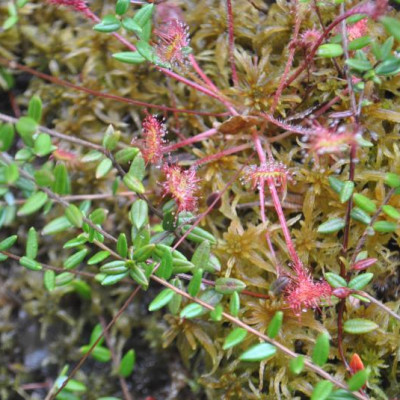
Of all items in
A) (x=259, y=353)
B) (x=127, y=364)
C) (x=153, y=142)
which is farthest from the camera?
(x=127, y=364)

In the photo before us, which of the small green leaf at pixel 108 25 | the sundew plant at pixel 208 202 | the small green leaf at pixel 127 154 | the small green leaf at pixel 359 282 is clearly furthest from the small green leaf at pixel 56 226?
the small green leaf at pixel 359 282

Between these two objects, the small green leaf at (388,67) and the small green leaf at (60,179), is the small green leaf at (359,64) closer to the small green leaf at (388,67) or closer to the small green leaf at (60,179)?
the small green leaf at (388,67)

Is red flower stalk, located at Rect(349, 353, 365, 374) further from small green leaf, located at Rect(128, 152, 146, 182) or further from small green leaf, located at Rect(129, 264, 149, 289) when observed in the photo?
small green leaf, located at Rect(128, 152, 146, 182)

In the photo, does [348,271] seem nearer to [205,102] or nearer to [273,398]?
[273,398]

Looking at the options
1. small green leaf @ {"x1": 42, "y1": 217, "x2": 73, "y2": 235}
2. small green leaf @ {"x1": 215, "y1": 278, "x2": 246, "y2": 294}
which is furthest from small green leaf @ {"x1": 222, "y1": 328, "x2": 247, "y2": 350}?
small green leaf @ {"x1": 42, "y1": 217, "x2": 73, "y2": 235}

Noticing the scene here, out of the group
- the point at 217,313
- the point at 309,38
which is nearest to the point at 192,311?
the point at 217,313

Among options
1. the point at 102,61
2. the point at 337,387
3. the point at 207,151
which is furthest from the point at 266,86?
the point at 337,387

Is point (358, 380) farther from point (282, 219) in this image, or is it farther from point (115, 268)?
point (115, 268)
